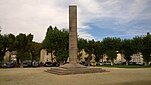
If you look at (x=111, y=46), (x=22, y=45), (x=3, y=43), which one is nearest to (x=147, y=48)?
(x=111, y=46)

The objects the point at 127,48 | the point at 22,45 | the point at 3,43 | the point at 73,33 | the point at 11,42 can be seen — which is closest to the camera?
the point at 73,33

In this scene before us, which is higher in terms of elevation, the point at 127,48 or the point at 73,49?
the point at 127,48

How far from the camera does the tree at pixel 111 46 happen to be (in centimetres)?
7106

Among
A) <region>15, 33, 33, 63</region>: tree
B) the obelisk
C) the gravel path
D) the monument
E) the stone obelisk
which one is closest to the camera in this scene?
the gravel path

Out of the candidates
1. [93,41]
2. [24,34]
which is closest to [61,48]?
[24,34]

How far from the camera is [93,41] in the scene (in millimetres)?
74688

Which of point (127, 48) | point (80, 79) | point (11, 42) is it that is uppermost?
point (11, 42)

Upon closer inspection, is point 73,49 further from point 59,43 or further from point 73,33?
point 59,43

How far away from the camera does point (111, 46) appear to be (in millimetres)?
71875

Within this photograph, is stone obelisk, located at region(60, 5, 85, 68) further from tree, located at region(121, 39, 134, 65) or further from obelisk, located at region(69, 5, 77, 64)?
tree, located at region(121, 39, 134, 65)

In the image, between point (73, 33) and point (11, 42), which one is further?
point (11, 42)

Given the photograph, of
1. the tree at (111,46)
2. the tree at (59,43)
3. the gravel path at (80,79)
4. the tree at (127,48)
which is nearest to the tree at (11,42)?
the tree at (59,43)

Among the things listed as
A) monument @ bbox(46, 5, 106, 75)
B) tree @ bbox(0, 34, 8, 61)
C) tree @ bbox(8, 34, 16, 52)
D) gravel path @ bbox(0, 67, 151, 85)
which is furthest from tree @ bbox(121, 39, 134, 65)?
gravel path @ bbox(0, 67, 151, 85)

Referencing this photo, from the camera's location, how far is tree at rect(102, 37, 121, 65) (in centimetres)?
7106
